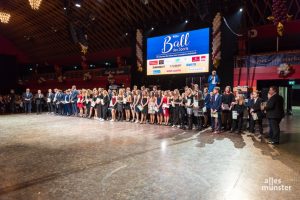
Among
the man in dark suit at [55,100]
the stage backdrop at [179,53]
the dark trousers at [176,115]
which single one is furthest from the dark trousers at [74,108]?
the dark trousers at [176,115]

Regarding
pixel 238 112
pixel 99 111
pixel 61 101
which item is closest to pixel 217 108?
pixel 238 112

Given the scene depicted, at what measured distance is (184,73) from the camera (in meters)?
13.9

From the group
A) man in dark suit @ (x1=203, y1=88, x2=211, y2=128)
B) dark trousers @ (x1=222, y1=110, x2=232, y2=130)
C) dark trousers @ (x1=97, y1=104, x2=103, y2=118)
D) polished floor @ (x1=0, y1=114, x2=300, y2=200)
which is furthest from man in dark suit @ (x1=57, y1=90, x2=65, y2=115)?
dark trousers @ (x1=222, y1=110, x2=232, y2=130)

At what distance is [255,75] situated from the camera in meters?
13.5

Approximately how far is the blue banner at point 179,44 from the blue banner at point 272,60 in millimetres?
2522

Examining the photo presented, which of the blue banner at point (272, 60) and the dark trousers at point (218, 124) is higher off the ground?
the blue banner at point (272, 60)

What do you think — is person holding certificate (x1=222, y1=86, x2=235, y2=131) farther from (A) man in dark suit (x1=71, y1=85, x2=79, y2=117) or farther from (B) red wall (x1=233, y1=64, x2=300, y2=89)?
(A) man in dark suit (x1=71, y1=85, x2=79, y2=117)

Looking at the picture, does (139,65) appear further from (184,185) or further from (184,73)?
(184,185)

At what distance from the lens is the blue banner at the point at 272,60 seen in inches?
481

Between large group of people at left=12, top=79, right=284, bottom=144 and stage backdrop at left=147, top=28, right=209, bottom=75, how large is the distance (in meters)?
2.87

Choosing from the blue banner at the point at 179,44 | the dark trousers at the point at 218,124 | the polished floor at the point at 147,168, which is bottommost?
the polished floor at the point at 147,168

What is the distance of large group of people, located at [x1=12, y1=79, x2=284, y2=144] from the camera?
25.9ft

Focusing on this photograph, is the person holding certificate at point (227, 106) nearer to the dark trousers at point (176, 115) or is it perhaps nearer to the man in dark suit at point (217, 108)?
the man in dark suit at point (217, 108)

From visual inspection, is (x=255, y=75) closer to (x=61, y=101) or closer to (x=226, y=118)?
(x=226, y=118)
